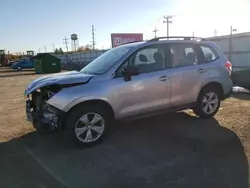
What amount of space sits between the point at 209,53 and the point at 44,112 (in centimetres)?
383

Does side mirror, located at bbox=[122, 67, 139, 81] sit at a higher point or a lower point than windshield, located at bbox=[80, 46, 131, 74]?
lower

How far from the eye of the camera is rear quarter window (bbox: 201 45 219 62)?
250 inches

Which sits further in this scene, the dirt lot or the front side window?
the front side window

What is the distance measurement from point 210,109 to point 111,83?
2.71m

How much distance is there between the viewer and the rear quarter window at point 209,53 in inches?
250

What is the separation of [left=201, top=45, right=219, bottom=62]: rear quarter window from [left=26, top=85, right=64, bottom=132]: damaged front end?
337 cm

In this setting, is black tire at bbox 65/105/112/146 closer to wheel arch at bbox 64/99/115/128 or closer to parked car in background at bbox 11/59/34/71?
wheel arch at bbox 64/99/115/128

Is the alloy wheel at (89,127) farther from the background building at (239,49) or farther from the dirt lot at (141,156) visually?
the background building at (239,49)

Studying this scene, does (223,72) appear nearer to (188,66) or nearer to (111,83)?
(188,66)

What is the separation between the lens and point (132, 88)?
520cm

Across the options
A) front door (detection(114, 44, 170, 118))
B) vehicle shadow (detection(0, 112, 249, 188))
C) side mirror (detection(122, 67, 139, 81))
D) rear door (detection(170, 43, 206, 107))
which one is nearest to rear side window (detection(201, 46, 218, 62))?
rear door (detection(170, 43, 206, 107))

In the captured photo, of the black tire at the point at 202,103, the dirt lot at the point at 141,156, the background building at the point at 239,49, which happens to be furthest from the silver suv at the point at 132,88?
the background building at the point at 239,49

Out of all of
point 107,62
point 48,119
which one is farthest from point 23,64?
point 48,119

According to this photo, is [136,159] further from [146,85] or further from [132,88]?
[146,85]
